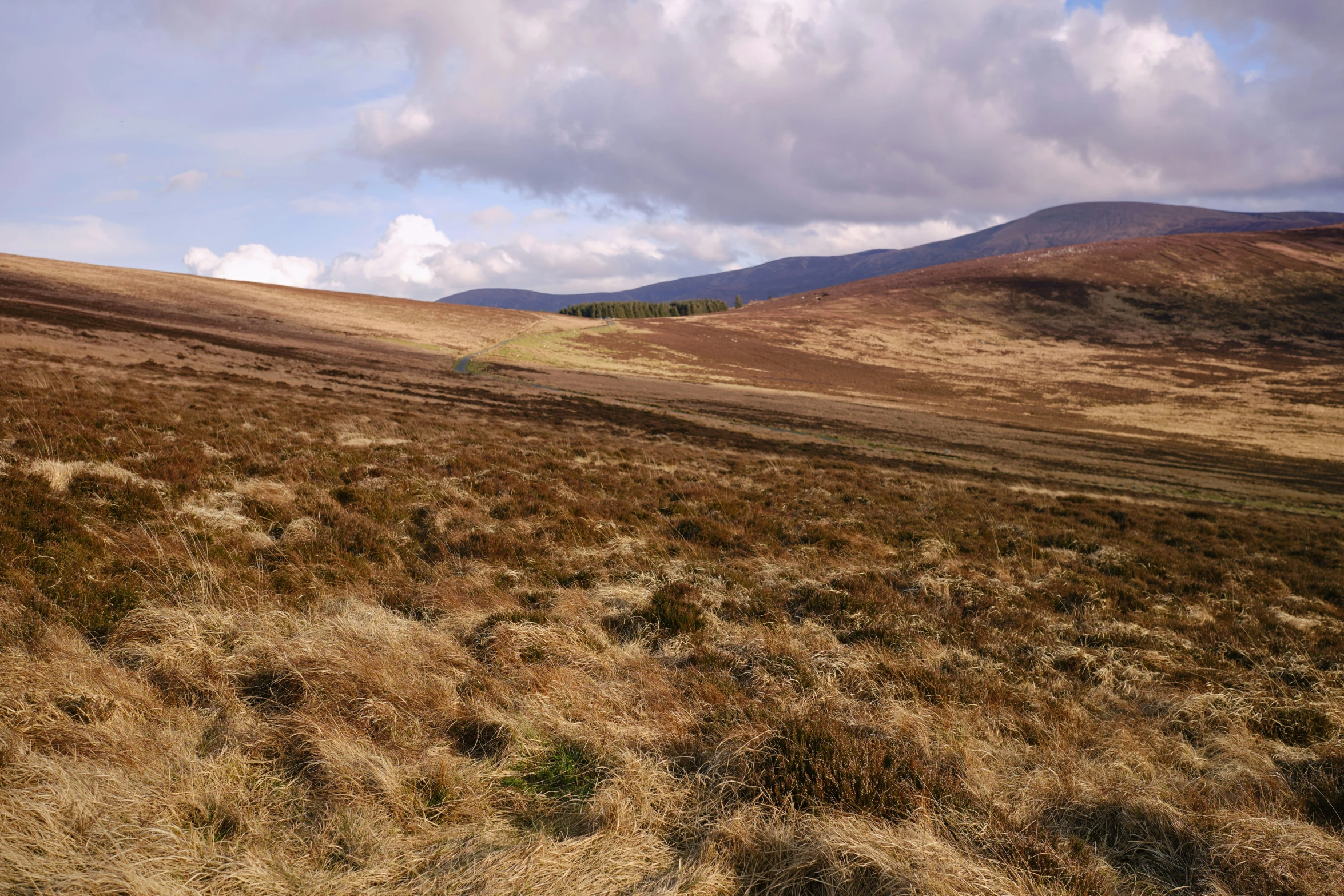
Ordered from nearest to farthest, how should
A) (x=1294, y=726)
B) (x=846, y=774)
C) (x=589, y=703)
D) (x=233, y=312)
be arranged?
(x=846, y=774) < (x=589, y=703) < (x=1294, y=726) < (x=233, y=312)

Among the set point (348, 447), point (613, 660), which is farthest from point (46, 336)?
point (613, 660)

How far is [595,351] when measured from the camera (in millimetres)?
80938

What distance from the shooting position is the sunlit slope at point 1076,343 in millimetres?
65938

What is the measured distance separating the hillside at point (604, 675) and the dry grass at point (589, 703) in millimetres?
30

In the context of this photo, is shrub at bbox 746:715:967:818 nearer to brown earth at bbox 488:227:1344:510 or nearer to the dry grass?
the dry grass

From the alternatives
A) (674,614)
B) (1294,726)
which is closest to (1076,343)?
(1294,726)

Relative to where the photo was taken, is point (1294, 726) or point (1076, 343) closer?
point (1294, 726)

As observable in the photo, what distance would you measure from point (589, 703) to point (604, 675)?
2.02 feet

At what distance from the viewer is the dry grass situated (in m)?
3.22

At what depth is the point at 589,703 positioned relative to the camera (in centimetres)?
463

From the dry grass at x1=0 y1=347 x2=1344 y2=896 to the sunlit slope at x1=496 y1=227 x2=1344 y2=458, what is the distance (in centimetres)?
5566

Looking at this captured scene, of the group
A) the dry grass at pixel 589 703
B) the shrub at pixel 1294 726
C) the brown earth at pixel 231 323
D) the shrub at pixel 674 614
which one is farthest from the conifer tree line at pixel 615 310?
the shrub at pixel 1294 726

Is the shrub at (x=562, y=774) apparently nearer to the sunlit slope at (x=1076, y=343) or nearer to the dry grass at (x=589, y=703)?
the dry grass at (x=589, y=703)

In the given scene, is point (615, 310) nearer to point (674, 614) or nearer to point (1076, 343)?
point (1076, 343)
